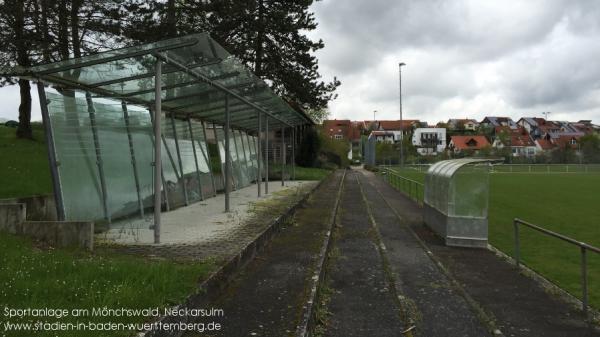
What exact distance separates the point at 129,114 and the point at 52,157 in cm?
290

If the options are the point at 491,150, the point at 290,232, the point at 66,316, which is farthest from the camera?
the point at 491,150

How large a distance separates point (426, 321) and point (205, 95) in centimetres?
799

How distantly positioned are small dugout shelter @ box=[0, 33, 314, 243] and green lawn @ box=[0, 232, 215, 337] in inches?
68.6

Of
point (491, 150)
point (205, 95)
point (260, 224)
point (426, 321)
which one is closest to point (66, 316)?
point (426, 321)

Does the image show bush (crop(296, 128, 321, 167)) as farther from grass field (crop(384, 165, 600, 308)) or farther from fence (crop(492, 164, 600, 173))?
grass field (crop(384, 165, 600, 308))

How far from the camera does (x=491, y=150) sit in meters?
79.4

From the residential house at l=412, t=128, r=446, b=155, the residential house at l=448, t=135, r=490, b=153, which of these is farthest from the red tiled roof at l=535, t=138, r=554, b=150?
the residential house at l=412, t=128, r=446, b=155

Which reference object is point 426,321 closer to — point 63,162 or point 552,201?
point 63,162

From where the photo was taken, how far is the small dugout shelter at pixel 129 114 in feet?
23.2

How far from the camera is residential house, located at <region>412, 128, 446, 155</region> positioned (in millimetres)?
119444

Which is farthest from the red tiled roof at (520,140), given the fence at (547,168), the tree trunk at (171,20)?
the tree trunk at (171,20)

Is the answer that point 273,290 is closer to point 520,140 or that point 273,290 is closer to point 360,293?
point 360,293

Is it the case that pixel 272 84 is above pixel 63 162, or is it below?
above

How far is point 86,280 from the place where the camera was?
452 cm
